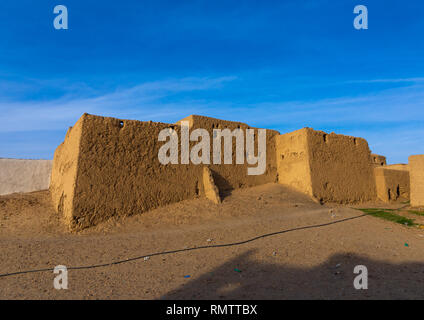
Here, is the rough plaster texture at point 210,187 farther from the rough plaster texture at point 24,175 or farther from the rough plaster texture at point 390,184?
the rough plaster texture at point 24,175

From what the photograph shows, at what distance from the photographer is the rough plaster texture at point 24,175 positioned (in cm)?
2378

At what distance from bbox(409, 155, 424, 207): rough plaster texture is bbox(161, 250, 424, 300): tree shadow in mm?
6565

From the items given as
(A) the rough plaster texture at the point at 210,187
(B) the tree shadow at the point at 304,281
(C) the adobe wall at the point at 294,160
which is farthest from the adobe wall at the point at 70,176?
(C) the adobe wall at the point at 294,160

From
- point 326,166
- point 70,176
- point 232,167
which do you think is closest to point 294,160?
point 326,166

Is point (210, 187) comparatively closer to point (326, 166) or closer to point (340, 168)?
point (326, 166)

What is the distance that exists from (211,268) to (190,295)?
1285 millimetres

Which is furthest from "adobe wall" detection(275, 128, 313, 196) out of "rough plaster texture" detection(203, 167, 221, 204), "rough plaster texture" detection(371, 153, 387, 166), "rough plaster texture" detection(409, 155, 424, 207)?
"rough plaster texture" detection(371, 153, 387, 166)

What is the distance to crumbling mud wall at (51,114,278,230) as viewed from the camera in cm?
903

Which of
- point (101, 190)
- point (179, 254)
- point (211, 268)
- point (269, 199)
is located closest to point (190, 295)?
point (211, 268)

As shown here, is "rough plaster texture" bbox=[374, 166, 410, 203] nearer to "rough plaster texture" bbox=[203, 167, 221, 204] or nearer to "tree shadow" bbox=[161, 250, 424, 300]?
"rough plaster texture" bbox=[203, 167, 221, 204]

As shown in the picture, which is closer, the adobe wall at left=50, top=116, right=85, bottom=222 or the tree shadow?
the tree shadow

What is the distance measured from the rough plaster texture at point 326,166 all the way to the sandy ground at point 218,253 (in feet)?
7.18

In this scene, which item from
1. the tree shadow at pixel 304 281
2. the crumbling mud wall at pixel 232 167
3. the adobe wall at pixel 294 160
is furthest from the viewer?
the adobe wall at pixel 294 160

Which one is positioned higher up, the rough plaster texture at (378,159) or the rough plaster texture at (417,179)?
the rough plaster texture at (378,159)
